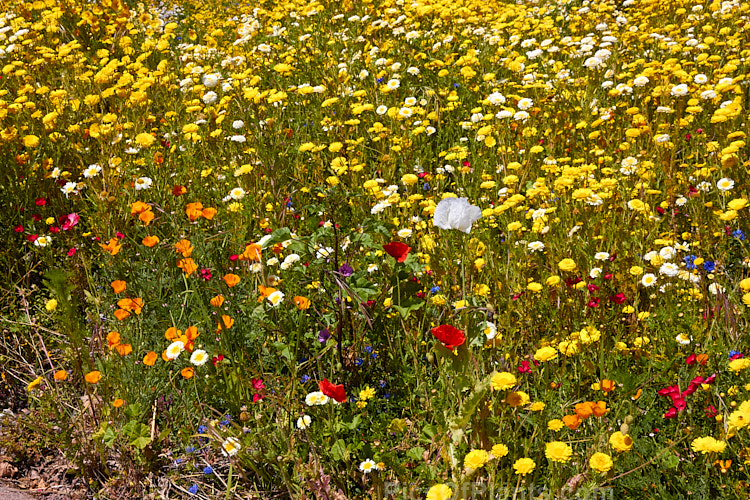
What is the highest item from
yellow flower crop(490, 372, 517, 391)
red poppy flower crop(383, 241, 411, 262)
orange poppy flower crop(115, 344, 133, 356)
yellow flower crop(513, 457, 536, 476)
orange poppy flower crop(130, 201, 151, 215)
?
red poppy flower crop(383, 241, 411, 262)

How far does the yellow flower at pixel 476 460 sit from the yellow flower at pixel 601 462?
276 mm

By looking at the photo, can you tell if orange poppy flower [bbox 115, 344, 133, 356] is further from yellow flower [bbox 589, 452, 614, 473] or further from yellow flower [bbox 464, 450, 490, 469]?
yellow flower [bbox 589, 452, 614, 473]

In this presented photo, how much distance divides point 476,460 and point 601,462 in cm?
33

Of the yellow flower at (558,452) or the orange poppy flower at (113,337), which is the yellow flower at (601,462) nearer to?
the yellow flower at (558,452)

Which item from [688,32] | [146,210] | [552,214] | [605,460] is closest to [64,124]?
[146,210]

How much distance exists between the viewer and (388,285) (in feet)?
7.48

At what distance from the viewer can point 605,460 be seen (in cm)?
149

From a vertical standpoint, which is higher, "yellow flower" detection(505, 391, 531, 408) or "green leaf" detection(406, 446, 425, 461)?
"yellow flower" detection(505, 391, 531, 408)

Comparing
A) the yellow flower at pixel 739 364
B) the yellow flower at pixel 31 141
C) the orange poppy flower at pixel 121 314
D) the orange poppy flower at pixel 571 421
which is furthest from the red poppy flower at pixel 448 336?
the yellow flower at pixel 31 141

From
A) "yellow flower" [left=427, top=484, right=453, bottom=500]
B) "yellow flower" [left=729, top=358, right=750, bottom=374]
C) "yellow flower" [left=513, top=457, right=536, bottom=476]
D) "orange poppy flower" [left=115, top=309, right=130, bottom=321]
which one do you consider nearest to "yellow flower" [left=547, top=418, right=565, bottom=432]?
"yellow flower" [left=513, top=457, right=536, bottom=476]

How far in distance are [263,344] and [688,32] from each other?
431cm

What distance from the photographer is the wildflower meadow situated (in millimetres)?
1771

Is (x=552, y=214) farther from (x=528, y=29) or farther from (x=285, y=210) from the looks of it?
(x=528, y=29)

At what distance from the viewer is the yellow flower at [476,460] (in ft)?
4.90
